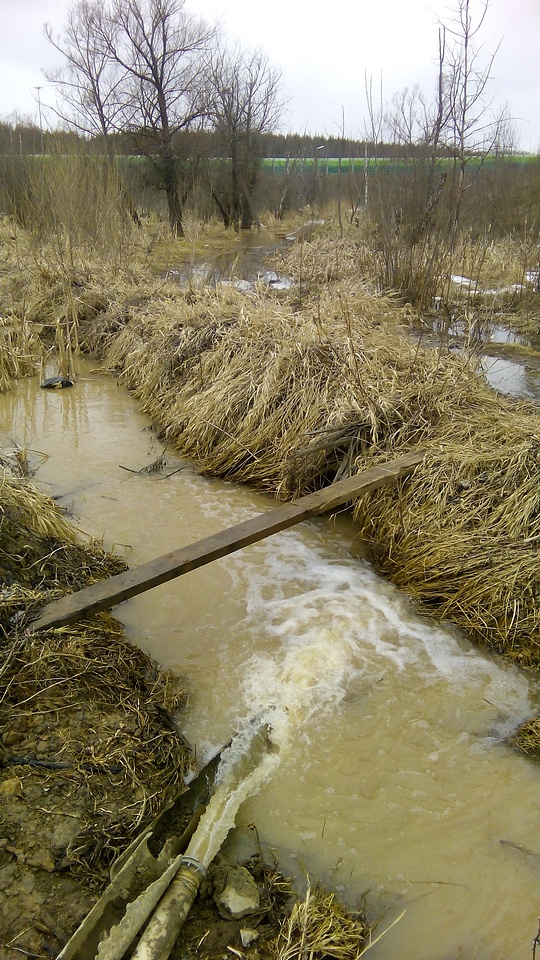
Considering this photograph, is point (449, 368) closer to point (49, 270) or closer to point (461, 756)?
point (461, 756)

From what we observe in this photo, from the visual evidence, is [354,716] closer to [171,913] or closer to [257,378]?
[171,913]

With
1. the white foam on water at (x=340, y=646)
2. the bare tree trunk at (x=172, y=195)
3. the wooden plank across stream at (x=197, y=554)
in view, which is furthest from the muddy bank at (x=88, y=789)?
the bare tree trunk at (x=172, y=195)

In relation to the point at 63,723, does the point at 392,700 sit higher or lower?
lower

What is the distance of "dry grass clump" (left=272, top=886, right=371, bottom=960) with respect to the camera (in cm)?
195

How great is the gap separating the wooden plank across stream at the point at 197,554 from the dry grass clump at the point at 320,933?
1.41 metres

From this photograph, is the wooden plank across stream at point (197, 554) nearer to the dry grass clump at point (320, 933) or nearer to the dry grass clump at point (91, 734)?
the dry grass clump at point (91, 734)

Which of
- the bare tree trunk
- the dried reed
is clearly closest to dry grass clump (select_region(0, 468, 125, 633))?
the dried reed

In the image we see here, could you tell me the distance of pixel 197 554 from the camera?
321cm

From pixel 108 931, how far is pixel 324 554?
276 cm

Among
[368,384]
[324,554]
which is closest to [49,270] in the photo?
[368,384]

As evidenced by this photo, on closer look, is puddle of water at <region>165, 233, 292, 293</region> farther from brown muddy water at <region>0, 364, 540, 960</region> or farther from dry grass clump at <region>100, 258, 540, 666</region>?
brown muddy water at <region>0, 364, 540, 960</region>

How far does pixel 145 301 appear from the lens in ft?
28.6

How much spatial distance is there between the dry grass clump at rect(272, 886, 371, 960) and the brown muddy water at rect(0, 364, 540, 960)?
0.34ft

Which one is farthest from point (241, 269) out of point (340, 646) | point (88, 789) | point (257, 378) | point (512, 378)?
point (88, 789)
